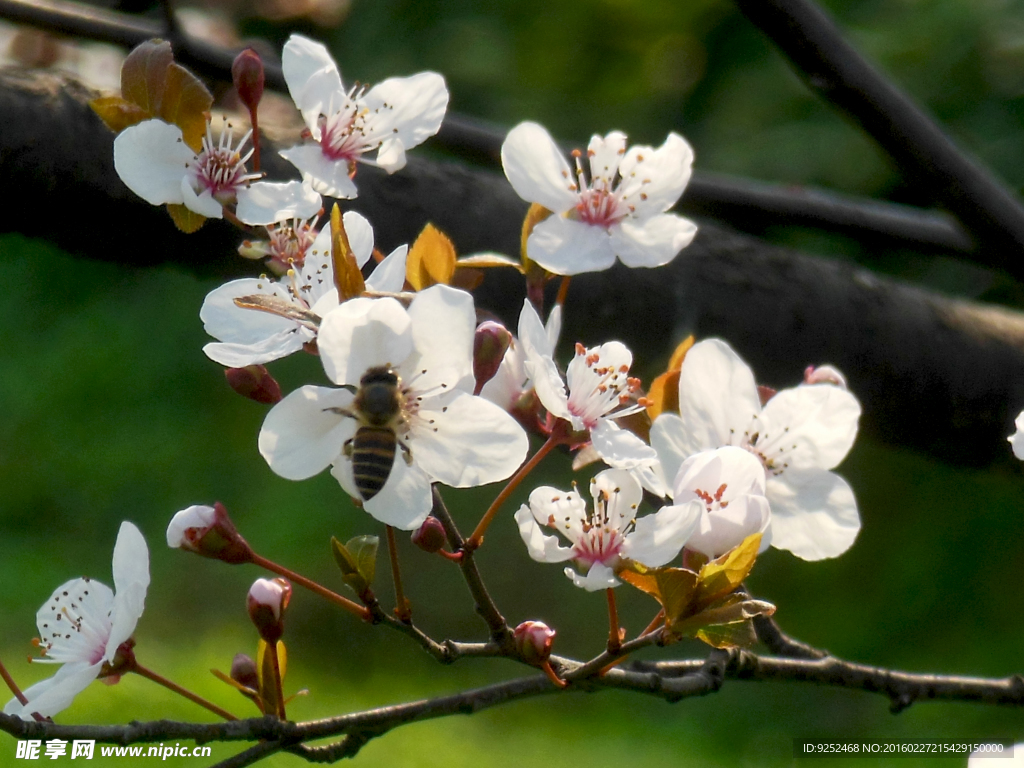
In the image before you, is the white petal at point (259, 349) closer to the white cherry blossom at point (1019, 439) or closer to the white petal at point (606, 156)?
the white petal at point (606, 156)

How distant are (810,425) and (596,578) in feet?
0.51

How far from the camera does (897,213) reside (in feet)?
3.79

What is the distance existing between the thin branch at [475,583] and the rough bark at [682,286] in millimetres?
442

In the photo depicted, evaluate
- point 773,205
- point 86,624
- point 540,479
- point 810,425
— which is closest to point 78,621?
point 86,624

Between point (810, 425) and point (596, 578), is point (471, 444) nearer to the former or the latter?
point (596, 578)

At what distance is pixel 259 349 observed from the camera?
397 millimetres

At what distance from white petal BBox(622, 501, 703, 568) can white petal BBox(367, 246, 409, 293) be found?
143 mm

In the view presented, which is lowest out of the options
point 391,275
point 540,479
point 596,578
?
point 540,479

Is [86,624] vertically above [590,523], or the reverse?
[590,523]

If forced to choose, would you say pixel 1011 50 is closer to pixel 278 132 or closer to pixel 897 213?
pixel 897 213

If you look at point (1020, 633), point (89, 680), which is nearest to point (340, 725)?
point (89, 680)

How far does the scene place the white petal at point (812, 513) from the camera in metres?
0.46

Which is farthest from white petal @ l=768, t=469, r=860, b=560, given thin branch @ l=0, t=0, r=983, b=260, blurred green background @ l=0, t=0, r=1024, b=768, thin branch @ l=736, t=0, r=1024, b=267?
blurred green background @ l=0, t=0, r=1024, b=768

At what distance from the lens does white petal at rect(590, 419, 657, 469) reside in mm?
405
